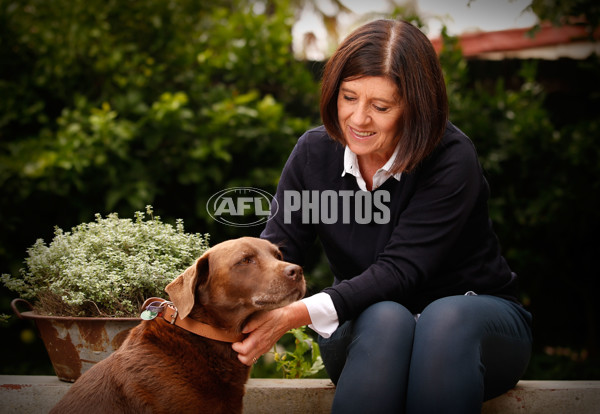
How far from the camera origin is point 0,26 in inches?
183

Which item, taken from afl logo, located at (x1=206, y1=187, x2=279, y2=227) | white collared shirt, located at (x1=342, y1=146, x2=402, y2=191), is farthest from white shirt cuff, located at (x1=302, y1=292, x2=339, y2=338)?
afl logo, located at (x1=206, y1=187, x2=279, y2=227)

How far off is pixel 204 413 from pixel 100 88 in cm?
334

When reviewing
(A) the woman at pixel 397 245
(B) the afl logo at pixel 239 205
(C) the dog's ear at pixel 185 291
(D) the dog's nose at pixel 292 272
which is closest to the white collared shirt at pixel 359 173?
(A) the woman at pixel 397 245

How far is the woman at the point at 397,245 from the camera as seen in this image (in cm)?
224

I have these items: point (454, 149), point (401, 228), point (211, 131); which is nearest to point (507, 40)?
point (211, 131)

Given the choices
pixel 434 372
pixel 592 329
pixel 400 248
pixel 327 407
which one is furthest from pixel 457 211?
pixel 592 329

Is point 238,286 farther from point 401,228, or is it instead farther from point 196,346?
point 401,228

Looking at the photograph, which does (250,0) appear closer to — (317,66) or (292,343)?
(317,66)

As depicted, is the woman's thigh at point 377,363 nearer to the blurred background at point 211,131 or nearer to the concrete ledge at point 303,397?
the concrete ledge at point 303,397

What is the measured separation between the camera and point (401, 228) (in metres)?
2.58

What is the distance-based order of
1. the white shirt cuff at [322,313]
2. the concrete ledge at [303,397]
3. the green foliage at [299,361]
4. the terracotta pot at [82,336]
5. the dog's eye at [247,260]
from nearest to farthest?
the white shirt cuff at [322,313] < the dog's eye at [247,260] < the terracotta pot at [82,336] < the concrete ledge at [303,397] < the green foliage at [299,361]

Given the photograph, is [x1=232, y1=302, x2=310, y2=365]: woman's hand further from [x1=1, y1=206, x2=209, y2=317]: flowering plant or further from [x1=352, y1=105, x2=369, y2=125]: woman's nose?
[x1=352, y1=105, x2=369, y2=125]: woman's nose

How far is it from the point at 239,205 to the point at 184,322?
2135 mm

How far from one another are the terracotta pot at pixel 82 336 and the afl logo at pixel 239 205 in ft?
5.81
